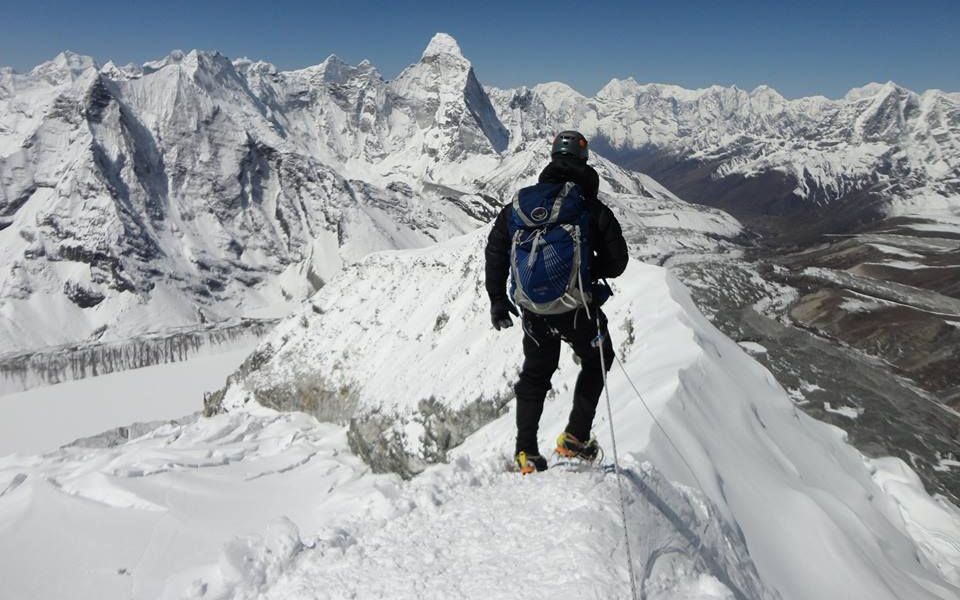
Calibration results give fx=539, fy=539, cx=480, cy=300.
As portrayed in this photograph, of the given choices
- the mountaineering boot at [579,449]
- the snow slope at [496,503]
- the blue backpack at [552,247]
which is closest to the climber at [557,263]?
the blue backpack at [552,247]

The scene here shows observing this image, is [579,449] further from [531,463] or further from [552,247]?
[552,247]

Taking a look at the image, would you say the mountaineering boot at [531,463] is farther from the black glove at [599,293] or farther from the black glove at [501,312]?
the black glove at [599,293]

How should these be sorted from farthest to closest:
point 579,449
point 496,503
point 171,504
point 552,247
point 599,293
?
point 171,504, point 579,449, point 496,503, point 599,293, point 552,247

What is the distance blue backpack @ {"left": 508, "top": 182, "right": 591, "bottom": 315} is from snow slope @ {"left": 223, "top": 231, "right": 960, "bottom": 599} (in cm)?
364

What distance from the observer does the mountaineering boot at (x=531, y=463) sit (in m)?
7.77

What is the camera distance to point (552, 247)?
6.31m

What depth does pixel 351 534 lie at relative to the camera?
283 inches

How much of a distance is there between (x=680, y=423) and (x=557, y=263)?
273 inches

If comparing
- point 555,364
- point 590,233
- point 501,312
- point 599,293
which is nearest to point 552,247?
point 590,233

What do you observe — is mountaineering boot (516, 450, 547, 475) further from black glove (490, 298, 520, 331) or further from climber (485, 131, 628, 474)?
black glove (490, 298, 520, 331)

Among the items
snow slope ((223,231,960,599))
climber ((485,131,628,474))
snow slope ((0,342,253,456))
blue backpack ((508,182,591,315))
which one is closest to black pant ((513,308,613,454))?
climber ((485,131,628,474))

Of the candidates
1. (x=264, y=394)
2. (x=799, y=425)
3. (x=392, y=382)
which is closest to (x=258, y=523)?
(x=392, y=382)

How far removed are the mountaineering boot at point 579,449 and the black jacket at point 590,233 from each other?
2.48 m

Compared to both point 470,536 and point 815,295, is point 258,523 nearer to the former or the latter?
point 470,536
